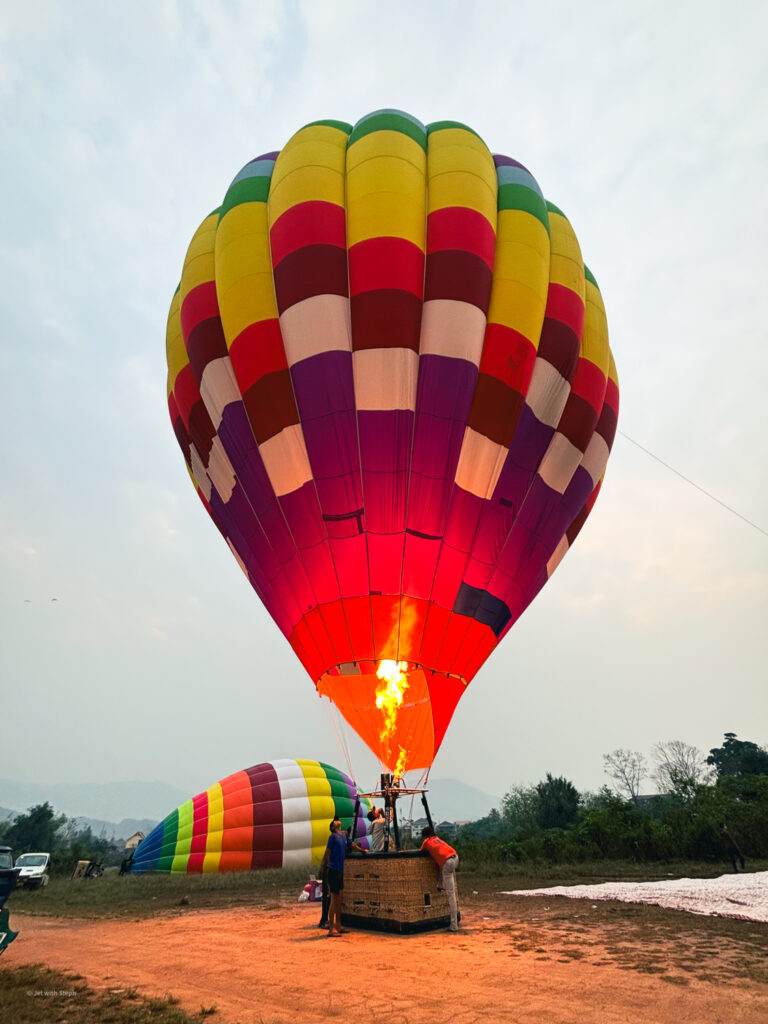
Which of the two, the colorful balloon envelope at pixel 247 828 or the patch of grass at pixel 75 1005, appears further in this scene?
the colorful balloon envelope at pixel 247 828

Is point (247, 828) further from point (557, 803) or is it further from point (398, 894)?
point (557, 803)

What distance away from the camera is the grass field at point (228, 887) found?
30.5 feet

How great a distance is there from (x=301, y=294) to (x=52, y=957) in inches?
294

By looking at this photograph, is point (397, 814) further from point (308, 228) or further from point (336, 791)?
point (336, 791)

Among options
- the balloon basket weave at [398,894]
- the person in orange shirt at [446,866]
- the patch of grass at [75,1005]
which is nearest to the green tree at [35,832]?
the balloon basket weave at [398,894]

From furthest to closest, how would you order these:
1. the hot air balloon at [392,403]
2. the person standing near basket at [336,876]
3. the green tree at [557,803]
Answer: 1. the green tree at [557,803]
2. the hot air balloon at [392,403]
3. the person standing near basket at [336,876]

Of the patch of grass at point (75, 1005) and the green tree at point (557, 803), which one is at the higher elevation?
the green tree at point (557, 803)

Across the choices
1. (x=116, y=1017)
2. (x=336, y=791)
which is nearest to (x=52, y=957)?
(x=116, y=1017)

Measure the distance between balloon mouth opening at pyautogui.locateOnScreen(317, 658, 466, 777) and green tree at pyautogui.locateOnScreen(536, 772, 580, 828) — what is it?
23509mm

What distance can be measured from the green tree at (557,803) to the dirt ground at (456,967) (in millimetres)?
23564

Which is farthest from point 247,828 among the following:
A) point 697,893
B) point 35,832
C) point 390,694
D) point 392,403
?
point 35,832

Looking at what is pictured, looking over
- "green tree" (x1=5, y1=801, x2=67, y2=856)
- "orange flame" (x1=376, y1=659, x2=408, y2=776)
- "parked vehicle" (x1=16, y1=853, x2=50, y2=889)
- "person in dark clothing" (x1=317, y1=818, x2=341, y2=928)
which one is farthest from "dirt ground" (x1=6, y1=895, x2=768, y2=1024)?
"green tree" (x1=5, y1=801, x2=67, y2=856)

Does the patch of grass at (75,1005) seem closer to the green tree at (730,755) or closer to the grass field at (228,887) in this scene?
the grass field at (228,887)

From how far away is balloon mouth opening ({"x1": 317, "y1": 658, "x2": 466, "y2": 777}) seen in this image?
7762mm
